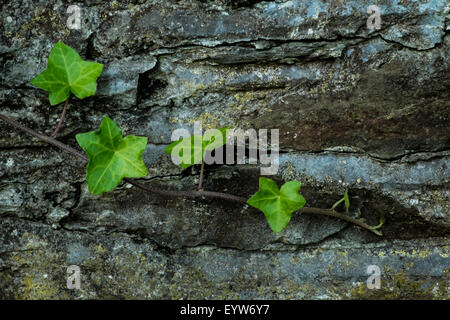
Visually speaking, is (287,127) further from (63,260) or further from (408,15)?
(63,260)

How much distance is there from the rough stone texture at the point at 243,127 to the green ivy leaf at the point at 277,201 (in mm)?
162

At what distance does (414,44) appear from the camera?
1.24 metres

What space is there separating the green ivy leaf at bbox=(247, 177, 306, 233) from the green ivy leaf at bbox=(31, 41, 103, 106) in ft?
1.84

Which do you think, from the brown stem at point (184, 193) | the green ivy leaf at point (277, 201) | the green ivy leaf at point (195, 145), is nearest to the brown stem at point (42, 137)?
the brown stem at point (184, 193)

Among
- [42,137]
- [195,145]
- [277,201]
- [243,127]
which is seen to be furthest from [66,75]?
[277,201]

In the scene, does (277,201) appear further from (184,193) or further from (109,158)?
(109,158)

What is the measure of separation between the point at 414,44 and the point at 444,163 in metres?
0.36

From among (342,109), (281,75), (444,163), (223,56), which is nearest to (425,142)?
(444,163)

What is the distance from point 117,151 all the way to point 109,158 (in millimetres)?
28

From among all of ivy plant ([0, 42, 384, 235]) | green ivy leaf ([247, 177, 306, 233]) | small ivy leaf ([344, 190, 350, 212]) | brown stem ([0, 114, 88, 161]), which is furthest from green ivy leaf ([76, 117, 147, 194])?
small ivy leaf ([344, 190, 350, 212])

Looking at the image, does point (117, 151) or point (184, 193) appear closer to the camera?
point (117, 151)

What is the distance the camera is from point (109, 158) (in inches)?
44.4

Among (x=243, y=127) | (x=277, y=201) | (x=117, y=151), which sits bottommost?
(x=277, y=201)

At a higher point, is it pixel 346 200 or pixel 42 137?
pixel 42 137
